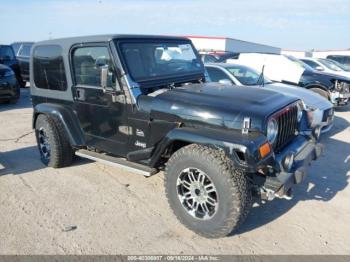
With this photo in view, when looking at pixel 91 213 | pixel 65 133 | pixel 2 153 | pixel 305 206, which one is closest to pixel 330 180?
pixel 305 206

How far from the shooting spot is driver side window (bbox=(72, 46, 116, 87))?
4.02 meters

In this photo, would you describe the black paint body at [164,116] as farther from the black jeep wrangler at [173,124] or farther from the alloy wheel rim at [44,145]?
the alloy wheel rim at [44,145]

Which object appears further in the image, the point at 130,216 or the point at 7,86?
the point at 7,86

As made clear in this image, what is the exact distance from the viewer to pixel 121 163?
13.6 ft

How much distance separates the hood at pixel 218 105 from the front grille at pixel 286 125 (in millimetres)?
79

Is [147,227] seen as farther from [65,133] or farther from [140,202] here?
[65,133]

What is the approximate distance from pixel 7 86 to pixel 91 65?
23.9 feet

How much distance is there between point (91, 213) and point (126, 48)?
1988 mm

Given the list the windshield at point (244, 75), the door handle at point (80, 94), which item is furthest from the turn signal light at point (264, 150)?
the windshield at point (244, 75)

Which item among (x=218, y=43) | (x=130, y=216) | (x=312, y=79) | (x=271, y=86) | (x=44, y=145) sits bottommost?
(x=218, y=43)

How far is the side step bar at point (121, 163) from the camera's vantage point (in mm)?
3801

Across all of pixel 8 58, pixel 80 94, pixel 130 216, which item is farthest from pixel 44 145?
pixel 8 58

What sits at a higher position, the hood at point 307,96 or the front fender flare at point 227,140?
the front fender flare at point 227,140

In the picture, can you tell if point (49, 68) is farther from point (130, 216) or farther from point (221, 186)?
point (221, 186)
